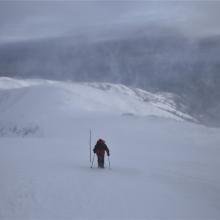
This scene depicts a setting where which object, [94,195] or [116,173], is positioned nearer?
[94,195]

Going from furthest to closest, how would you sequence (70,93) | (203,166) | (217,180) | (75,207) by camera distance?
1. (70,93)
2. (203,166)
3. (217,180)
4. (75,207)

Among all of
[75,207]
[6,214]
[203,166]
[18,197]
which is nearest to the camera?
[6,214]

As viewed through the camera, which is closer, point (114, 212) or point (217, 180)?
point (114, 212)

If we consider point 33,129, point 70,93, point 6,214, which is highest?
point 70,93

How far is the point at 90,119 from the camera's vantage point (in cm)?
7912

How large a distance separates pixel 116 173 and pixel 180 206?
5.84 meters

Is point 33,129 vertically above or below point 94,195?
above

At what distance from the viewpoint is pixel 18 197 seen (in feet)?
45.7

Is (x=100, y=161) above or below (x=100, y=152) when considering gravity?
below

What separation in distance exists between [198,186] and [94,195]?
16.1 ft

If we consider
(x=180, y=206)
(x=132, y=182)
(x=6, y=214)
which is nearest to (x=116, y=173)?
(x=132, y=182)

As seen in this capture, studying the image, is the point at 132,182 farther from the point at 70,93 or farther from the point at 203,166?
the point at 70,93

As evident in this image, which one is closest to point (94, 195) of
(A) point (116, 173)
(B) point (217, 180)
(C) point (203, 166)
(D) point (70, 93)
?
(A) point (116, 173)

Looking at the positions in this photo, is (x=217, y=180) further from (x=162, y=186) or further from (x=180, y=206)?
(x=180, y=206)
